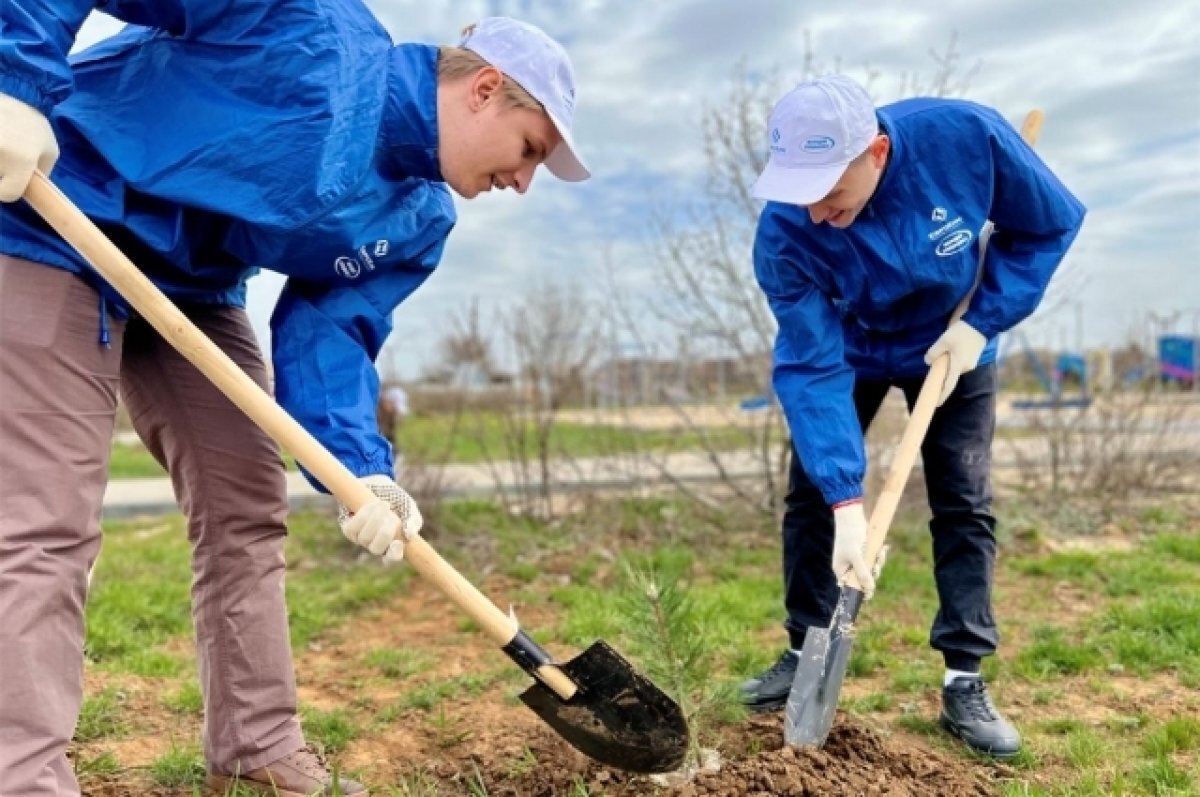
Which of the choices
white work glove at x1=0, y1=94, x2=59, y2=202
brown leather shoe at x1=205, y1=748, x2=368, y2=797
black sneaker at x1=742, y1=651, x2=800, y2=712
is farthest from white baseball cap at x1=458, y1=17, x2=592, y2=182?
black sneaker at x1=742, y1=651, x2=800, y2=712

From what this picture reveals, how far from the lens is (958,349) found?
297 centimetres

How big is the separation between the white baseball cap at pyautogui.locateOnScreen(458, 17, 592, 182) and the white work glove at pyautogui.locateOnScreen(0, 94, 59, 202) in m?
0.92

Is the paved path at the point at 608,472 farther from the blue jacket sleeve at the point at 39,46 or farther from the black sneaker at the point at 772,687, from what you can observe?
the blue jacket sleeve at the point at 39,46

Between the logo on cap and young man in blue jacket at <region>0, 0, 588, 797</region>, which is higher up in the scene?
the logo on cap

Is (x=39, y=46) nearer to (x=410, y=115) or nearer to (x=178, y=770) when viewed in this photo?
(x=410, y=115)

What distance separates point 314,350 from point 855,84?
65.9 inches

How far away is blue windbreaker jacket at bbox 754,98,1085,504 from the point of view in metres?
2.90

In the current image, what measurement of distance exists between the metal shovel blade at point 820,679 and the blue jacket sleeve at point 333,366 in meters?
1.28

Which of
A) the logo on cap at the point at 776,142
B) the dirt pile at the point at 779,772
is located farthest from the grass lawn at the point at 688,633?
the logo on cap at the point at 776,142

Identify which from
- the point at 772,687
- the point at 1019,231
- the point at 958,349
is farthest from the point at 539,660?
the point at 1019,231

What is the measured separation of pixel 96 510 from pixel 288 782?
2.92 feet

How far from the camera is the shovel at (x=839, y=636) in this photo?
2.72m

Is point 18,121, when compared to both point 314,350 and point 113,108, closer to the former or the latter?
point 113,108

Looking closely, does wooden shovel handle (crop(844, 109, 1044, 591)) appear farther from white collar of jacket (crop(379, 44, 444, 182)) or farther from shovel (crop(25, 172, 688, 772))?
white collar of jacket (crop(379, 44, 444, 182))
